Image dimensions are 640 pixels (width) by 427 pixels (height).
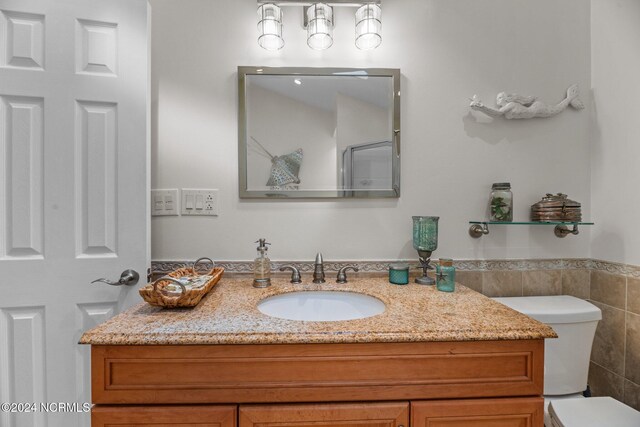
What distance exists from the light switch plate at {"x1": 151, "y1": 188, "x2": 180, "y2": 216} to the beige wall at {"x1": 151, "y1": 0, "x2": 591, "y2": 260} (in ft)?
0.11

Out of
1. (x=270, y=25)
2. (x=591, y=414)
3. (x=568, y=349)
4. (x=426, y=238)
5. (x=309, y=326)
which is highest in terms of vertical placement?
(x=270, y=25)

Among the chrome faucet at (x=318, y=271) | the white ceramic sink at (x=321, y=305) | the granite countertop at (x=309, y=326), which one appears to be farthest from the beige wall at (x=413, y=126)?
the granite countertop at (x=309, y=326)

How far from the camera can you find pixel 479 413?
0.80 metres

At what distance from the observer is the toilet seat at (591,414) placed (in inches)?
39.8

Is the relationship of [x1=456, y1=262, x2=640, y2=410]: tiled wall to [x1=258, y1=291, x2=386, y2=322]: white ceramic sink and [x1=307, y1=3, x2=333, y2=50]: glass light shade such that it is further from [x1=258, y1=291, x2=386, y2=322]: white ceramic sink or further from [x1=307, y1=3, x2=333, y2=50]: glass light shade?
[x1=307, y1=3, x2=333, y2=50]: glass light shade

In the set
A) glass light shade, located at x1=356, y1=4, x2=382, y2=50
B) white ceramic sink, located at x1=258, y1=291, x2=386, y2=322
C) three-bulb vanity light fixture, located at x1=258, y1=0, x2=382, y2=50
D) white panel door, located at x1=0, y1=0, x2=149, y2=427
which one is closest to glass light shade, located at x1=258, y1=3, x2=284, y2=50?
three-bulb vanity light fixture, located at x1=258, y1=0, x2=382, y2=50

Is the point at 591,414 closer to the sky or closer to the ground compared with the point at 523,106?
closer to the ground

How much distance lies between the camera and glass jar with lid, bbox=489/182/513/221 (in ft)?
4.49

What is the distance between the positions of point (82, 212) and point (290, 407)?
1089 millimetres

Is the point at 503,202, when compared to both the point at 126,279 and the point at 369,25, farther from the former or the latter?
the point at 126,279

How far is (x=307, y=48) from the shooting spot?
1415mm

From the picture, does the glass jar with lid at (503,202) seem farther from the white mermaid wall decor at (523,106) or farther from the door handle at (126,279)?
the door handle at (126,279)

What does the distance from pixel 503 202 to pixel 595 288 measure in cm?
63

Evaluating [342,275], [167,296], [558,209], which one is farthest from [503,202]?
[167,296]
